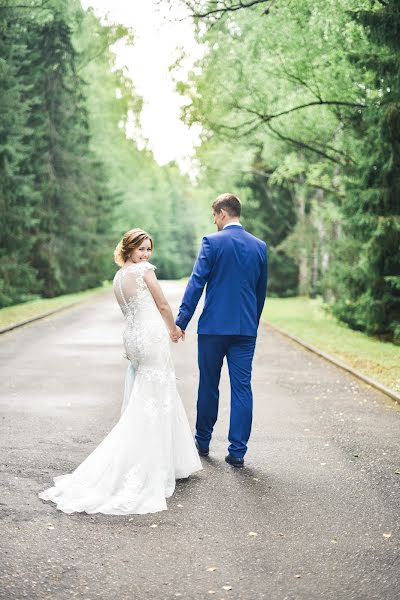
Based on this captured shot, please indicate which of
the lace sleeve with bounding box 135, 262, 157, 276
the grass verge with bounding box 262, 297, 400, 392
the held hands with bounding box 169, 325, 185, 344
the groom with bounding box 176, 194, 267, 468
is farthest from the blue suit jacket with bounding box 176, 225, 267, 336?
the grass verge with bounding box 262, 297, 400, 392

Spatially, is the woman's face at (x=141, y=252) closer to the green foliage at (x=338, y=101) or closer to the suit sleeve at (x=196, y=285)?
the suit sleeve at (x=196, y=285)

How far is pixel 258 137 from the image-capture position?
2980 centimetres

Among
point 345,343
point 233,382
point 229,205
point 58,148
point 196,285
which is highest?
point 58,148

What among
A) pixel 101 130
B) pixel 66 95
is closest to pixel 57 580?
pixel 66 95

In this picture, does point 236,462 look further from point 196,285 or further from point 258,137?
point 258,137

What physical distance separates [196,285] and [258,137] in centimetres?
2451

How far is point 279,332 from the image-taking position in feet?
68.0

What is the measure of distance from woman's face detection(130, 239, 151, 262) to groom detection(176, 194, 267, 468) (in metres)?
0.57

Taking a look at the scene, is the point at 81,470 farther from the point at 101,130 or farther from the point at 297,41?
the point at 101,130

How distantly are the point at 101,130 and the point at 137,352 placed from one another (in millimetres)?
45830

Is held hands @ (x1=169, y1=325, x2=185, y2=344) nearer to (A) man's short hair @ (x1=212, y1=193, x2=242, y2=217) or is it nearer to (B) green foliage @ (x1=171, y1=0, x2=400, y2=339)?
(A) man's short hair @ (x1=212, y1=193, x2=242, y2=217)

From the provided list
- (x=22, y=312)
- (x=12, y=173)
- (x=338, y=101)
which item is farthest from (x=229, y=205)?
(x=12, y=173)

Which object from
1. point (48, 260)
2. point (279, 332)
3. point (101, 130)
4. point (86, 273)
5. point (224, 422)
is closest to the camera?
point (224, 422)

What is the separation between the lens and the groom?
20.8ft
